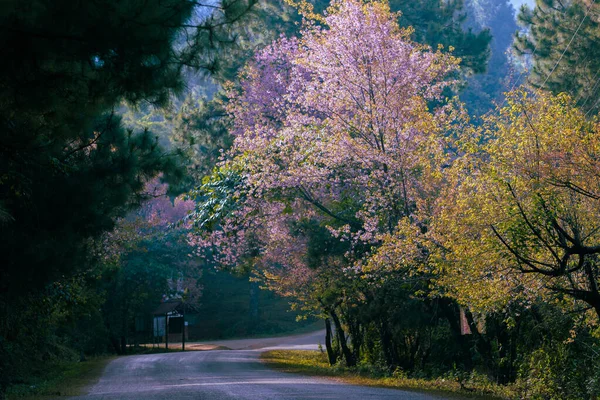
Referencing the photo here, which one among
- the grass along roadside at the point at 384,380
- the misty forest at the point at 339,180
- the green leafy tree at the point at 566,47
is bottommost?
the grass along roadside at the point at 384,380

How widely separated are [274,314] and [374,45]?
41.0 m

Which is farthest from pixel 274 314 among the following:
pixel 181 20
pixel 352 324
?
pixel 181 20

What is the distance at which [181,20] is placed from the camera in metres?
8.47

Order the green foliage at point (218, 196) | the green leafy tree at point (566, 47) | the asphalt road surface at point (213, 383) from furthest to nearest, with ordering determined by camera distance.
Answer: the green leafy tree at point (566, 47), the green foliage at point (218, 196), the asphalt road surface at point (213, 383)

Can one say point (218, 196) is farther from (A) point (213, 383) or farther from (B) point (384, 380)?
(B) point (384, 380)

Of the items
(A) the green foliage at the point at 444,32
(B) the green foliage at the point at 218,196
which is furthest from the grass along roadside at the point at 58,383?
(A) the green foliage at the point at 444,32

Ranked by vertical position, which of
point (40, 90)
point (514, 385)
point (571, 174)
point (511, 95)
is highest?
point (511, 95)

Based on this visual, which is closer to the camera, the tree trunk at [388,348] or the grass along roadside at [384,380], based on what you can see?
the grass along roadside at [384,380]

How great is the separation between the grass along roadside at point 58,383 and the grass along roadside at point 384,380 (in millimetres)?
6495

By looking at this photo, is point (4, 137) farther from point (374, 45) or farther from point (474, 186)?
point (374, 45)

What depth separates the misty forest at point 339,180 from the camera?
891cm

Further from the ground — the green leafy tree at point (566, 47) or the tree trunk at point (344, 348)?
→ the green leafy tree at point (566, 47)

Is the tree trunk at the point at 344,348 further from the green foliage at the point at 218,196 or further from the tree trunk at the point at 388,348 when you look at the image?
the green foliage at the point at 218,196

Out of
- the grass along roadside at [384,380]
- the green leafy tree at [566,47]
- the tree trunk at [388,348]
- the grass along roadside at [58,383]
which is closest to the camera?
the grass along roadside at [384,380]
